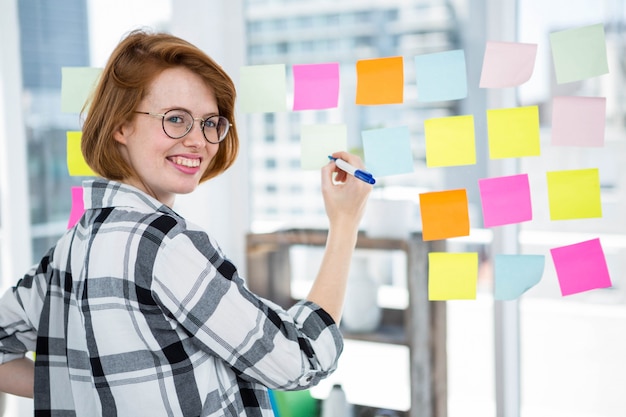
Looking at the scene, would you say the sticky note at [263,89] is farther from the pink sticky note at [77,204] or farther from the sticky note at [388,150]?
the pink sticky note at [77,204]

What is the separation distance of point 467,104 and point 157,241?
943mm

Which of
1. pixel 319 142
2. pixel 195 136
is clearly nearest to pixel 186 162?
pixel 195 136

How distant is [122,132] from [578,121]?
75 centimetres

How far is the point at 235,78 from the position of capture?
1774 millimetres

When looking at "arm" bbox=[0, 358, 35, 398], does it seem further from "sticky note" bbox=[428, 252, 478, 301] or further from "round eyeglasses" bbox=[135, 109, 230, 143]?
"sticky note" bbox=[428, 252, 478, 301]

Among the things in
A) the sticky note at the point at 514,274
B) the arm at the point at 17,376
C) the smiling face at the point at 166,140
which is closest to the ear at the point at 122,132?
the smiling face at the point at 166,140

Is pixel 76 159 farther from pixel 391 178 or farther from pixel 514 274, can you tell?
pixel 514 274

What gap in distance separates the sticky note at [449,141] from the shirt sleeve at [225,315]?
48 cm

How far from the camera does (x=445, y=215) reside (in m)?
1.18

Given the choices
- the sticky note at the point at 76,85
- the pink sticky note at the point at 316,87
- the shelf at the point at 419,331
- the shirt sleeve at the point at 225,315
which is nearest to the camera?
the shirt sleeve at the point at 225,315

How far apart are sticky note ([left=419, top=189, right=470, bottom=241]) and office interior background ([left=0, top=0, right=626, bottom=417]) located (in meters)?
0.33

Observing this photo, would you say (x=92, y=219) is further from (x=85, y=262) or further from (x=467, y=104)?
(x=467, y=104)

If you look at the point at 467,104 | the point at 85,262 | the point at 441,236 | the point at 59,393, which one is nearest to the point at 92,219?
the point at 85,262

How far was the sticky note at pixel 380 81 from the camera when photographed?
3.86 ft
